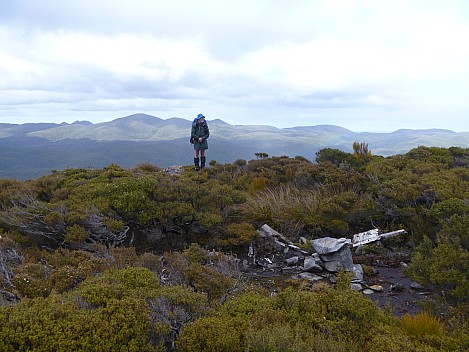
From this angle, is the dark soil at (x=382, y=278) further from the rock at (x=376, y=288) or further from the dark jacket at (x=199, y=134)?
the dark jacket at (x=199, y=134)

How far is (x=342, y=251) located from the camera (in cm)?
684

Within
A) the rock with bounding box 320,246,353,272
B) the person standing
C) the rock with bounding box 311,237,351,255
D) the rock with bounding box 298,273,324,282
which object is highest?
the person standing

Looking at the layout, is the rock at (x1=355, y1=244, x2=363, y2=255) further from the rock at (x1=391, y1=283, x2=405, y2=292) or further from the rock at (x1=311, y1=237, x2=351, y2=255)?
the rock at (x1=391, y1=283, x2=405, y2=292)

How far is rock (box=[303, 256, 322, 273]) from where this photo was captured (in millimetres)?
6812

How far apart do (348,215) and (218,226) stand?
10.6ft

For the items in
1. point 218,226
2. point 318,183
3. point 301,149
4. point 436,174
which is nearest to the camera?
point 218,226

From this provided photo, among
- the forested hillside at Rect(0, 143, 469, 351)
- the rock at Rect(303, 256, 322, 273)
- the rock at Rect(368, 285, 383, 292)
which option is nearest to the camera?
the forested hillside at Rect(0, 143, 469, 351)

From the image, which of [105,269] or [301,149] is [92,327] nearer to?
[105,269]

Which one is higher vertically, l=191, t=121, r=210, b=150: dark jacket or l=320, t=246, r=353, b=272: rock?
l=191, t=121, r=210, b=150: dark jacket

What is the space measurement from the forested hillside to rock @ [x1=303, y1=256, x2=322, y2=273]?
569mm

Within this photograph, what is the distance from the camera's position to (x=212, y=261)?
19.8 ft

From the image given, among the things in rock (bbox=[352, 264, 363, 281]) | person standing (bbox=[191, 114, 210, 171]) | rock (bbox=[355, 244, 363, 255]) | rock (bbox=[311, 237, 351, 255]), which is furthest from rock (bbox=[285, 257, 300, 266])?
person standing (bbox=[191, 114, 210, 171])

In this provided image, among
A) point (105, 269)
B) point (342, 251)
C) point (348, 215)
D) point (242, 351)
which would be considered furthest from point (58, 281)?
point (348, 215)

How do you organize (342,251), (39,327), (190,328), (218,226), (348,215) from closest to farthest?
(39,327)
(190,328)
(342,251)
(218,226)
(348,215)
